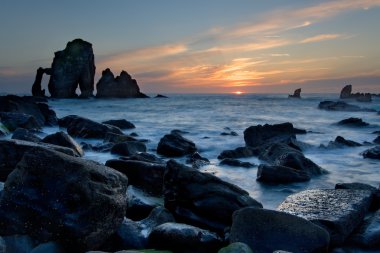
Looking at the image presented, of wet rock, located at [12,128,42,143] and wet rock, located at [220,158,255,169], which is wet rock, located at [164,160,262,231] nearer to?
wet rock, located at [220,158,255,169]

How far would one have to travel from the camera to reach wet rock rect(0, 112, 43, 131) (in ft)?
45.8

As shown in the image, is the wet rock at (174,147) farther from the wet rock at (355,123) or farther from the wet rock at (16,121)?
the wet rock at (355,123)

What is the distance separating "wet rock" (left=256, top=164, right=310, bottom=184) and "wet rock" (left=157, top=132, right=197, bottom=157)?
10.7 feet

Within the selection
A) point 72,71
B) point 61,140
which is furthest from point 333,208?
point 72,71

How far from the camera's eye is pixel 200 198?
17.2ft

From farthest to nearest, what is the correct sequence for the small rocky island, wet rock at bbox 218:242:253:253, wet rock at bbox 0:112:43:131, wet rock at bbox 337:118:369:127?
the small rocky island
wet rock at bbox 337:118:369:127
wet rock at bbox 0:112:43:131
wet rock at bbox 218:242:253:253

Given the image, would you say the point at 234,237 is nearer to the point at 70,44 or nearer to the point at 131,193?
the point at 131,193

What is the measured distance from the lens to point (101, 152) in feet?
34.6

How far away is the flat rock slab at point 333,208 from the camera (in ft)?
14.6

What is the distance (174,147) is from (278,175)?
3732 mm

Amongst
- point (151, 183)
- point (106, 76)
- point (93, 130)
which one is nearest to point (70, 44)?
point (106, 76)

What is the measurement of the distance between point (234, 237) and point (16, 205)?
2.12 m

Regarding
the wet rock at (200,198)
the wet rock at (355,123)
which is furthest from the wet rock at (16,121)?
the wet rock at (355,123)

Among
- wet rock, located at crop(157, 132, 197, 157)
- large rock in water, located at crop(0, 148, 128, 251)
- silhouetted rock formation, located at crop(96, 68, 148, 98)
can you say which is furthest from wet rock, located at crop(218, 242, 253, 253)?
silhouetted rock formation, located at crop(96, 68, 148, 98)
